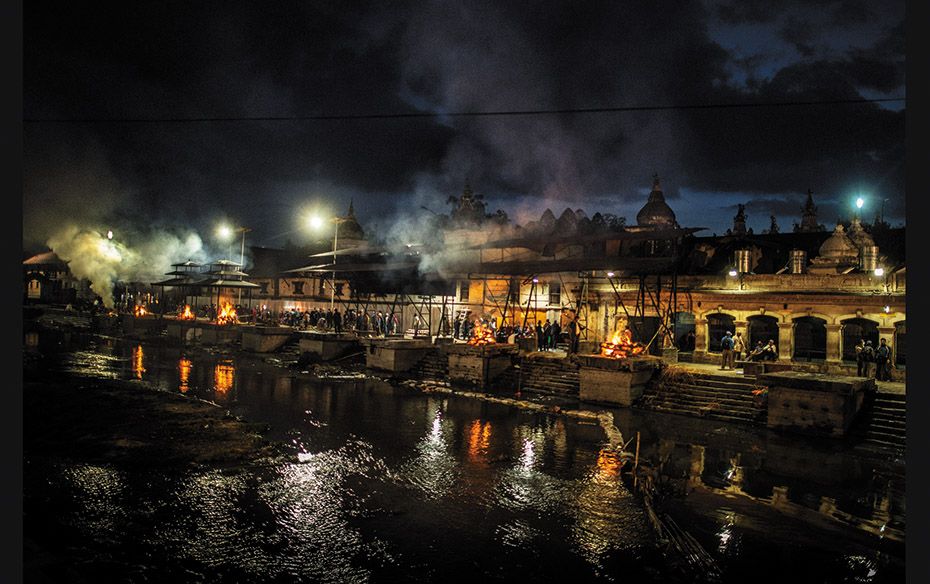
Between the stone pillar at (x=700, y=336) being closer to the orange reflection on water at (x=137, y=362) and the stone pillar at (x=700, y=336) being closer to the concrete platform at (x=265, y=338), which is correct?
the concrete platform at (x=265, y=338)

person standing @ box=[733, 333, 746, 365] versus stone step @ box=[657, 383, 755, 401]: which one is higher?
person standing @ box=[733, 333, 746, 365]

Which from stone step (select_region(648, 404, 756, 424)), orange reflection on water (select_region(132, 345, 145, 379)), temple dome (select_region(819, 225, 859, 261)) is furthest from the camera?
temple dome (select_region(819, 225, 859, 261))

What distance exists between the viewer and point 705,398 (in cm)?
1970

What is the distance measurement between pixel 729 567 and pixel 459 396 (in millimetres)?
14901

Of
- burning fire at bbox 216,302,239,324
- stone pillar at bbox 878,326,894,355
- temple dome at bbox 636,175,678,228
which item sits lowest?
burning fire at bbox 216,302,239,324

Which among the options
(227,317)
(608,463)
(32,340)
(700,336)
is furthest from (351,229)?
(608,463)

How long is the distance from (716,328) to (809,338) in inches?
168

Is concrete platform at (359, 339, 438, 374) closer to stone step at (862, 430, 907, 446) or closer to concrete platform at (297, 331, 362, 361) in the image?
concrete platform at (297, 331, 362, 361)

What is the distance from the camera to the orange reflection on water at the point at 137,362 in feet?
76.5

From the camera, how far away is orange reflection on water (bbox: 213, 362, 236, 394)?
20833 mm

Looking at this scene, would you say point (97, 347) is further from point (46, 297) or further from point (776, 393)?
point (46, 297)

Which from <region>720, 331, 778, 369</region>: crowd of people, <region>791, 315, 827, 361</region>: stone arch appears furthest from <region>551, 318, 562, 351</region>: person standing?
<region>791, 315, 827, 361</region>: stone arch

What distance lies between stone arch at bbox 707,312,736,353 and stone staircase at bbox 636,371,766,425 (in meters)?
7.76

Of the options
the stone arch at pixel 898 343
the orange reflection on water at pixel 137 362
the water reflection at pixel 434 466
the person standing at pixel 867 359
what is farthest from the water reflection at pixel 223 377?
the stone arch at pixel 898 343
